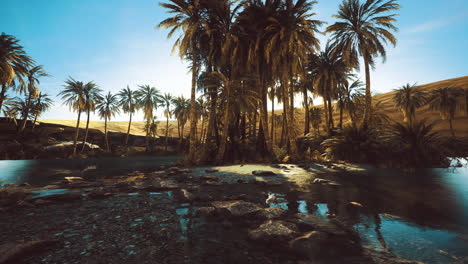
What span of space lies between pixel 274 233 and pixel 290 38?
53.7ft

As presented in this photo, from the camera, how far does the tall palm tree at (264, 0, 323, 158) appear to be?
16.5 metres

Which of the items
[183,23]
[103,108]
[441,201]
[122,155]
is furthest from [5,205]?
[103,108]

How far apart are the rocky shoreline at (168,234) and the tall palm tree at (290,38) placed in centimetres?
1362

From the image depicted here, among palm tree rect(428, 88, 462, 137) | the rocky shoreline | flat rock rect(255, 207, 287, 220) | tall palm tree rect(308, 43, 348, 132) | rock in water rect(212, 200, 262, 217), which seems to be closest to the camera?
the rocky shoreline

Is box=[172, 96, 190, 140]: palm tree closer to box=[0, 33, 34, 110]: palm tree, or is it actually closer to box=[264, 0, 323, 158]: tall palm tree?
box=[0, 33, 34, 110]: palm tree

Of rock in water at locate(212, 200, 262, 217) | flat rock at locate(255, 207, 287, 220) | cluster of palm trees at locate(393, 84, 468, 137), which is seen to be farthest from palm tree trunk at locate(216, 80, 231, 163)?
cluster of palm trees at locate(393, 84, 468, 137)

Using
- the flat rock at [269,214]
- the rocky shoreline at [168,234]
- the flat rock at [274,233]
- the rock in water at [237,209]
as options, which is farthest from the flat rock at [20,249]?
A: the flat rock at [269,214]

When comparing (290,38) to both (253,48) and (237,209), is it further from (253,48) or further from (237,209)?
(237,209)

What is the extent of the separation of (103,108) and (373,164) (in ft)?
176

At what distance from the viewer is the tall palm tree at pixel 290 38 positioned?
16.5 meters

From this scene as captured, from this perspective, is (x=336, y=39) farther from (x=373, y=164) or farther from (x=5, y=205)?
(x=5, y=205)

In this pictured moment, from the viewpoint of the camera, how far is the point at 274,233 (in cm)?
354

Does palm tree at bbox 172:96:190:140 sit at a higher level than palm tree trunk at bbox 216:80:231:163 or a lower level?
higher

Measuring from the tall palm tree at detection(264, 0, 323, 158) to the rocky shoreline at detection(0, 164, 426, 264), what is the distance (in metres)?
13.6
